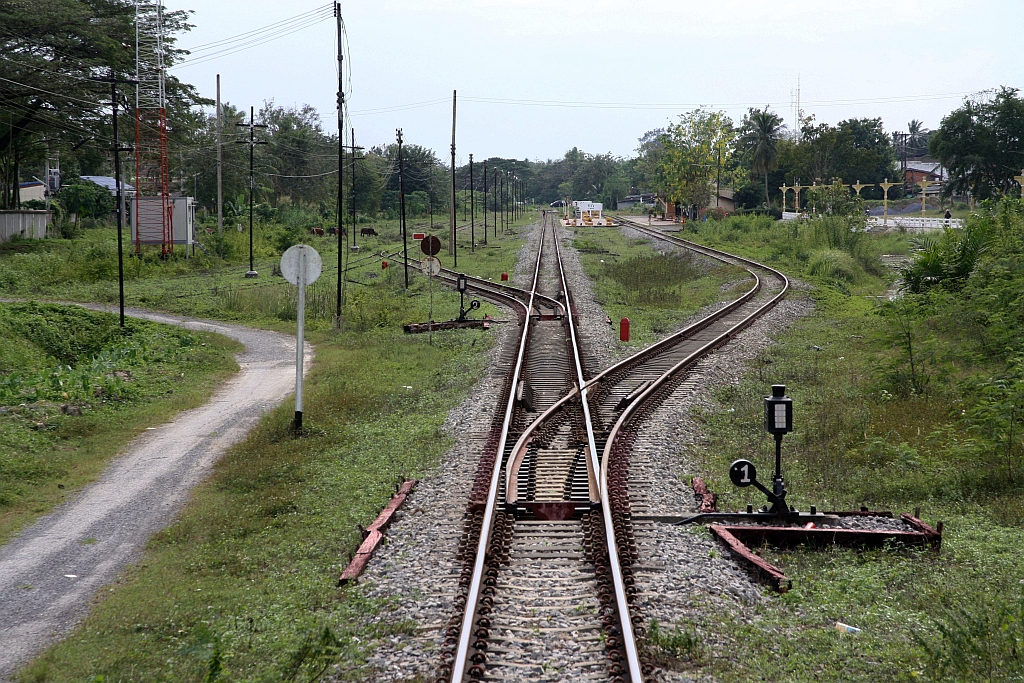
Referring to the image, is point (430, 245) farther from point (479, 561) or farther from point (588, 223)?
point (588, 223)

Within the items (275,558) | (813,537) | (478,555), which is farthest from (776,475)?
(275,558)

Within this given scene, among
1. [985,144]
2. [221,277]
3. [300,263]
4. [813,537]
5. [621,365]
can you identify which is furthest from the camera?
[985,144]

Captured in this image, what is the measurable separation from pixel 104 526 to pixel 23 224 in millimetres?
42301

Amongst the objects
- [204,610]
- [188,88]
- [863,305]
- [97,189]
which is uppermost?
[188,88]

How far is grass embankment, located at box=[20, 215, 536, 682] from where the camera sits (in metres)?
6.22

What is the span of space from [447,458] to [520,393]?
11.2ft

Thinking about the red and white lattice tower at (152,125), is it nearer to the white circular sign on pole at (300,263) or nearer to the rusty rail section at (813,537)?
the white circular sign on pole at (300,263)

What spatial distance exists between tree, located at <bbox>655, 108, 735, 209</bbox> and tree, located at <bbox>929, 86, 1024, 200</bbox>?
24.0 m

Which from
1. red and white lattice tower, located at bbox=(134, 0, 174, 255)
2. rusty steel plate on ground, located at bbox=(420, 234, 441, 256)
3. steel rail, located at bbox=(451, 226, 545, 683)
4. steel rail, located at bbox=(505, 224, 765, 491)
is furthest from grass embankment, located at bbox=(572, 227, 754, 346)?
red and white lattice tower, located at bbox=(134, 0, 174, 255)

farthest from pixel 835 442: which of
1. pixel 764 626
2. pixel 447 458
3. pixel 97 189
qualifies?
pixel 97 189

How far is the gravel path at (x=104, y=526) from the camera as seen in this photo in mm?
7176

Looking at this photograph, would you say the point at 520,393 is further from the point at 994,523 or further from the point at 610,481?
the point at 994,523

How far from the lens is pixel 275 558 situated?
8.34m

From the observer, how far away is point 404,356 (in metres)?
20.1
